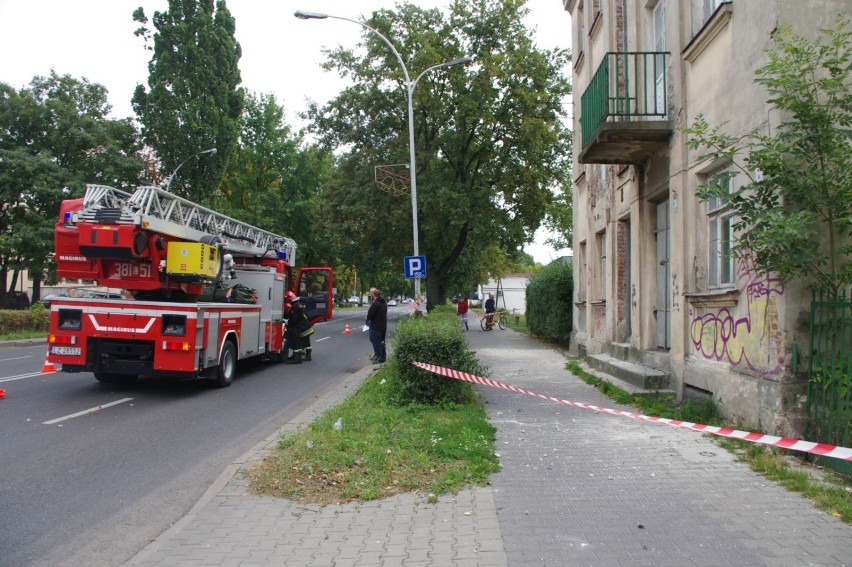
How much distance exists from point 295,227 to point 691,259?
119 feet

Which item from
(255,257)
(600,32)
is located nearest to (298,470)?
(255,257)

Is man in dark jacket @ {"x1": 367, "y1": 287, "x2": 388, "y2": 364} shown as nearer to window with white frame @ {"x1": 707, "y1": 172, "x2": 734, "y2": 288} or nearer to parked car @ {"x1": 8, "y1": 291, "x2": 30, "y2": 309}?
window with white frame @ {"x1": 707, "y1": 172, "x2": 734, "y2": 288}

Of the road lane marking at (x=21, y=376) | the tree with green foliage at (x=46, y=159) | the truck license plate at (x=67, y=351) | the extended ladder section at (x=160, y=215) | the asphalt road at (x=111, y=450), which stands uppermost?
the tree with green foliage at (x=46, y=159)

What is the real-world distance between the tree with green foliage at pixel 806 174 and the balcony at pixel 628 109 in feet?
9.96

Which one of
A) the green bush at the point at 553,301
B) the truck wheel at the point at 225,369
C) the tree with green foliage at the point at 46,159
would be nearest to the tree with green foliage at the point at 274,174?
the tree with green foliage at the point at 46,159

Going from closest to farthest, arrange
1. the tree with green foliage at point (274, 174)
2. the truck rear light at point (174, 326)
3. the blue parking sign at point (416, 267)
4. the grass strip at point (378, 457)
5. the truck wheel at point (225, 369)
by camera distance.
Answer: the grass strip at point (378, 457), the truck rear light at point (174, 326), the truck wheel at point (225, 369), the blue parking sign at point (416, 267), the tree with green foliage at point (274, 174)

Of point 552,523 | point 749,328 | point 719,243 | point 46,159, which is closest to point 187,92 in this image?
point 46,159

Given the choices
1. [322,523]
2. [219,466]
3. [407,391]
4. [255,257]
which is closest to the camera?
[322,523]

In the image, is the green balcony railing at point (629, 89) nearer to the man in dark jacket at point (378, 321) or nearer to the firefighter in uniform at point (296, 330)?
the man in dark jacket at point (378, 321)

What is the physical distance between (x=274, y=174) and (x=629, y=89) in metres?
35.7

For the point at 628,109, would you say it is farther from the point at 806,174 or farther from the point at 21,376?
the point at 21,376

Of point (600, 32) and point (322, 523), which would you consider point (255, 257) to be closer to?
point (600, 32)

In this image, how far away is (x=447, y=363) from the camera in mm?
8680

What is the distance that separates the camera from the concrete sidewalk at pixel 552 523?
3.91 meters
